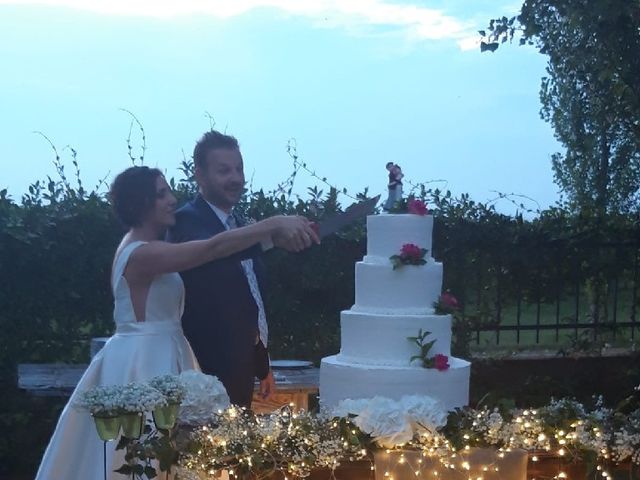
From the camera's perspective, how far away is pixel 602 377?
1027 centimetres

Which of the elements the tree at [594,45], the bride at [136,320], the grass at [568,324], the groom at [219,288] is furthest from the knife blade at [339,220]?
the grass at [568,324]

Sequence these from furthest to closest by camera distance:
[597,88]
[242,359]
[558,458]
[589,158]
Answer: [589,158]
[597,88]
[242,359]
[558,458]

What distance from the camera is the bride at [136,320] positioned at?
4.67m

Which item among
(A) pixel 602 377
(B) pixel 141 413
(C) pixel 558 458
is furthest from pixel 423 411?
(A) pixel 602 377

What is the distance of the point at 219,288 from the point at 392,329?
1.07 m

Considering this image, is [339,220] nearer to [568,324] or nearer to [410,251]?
[410,251]

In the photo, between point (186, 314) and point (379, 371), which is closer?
point (186, 314)

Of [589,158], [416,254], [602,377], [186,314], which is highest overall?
[589,158]

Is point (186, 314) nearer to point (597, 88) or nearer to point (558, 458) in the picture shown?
point (558, 458)

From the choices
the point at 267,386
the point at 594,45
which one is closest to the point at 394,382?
the point at 267,386

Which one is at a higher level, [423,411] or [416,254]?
[416,254]

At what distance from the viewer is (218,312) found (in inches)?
187

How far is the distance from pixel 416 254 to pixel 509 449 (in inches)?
56.5

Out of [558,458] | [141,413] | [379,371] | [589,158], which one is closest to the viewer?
[141,413]
